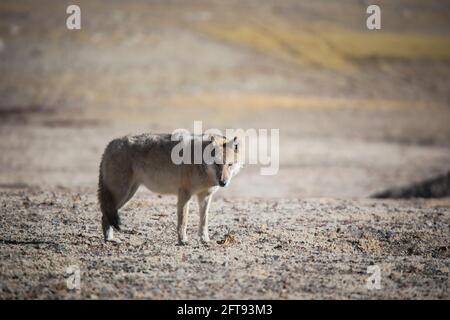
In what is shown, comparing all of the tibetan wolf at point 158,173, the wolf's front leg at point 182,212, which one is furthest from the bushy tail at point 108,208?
the wolf's front leg at point 182,212

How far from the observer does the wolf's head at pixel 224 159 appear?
1057 cm

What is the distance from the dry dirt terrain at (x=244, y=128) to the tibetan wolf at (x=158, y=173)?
564 millimetres

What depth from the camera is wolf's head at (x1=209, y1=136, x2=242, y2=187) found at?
34.7ft

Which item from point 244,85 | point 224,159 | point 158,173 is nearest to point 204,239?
point 158,173

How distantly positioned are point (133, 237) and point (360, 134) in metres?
23.2

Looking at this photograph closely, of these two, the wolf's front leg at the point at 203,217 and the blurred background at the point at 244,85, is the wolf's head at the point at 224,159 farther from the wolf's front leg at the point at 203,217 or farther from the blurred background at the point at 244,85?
the blurred background at the point at 244,85

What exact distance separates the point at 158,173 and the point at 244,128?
22590mm

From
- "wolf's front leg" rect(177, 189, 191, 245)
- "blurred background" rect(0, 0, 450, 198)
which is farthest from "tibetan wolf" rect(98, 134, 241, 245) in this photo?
"blurred background" rect(0, 0, 450, 198)

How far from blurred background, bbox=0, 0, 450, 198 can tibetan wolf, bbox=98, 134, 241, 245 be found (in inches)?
364

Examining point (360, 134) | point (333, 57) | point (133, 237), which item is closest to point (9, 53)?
point (333, 57)

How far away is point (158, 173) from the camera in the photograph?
11023 millimetres

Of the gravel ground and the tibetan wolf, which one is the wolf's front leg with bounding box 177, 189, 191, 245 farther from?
the gravel ground

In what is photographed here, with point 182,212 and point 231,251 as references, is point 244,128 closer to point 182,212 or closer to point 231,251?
point 182,212
